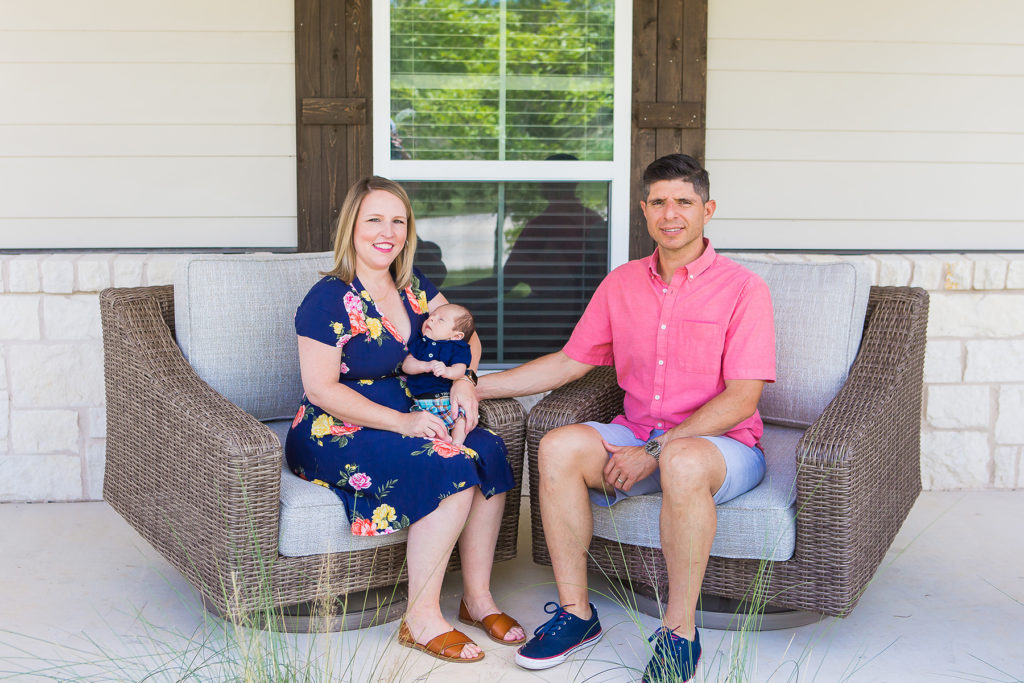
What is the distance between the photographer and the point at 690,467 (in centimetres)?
241

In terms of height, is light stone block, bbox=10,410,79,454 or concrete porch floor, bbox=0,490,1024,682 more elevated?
light stone block, bbox=10,410,79,454

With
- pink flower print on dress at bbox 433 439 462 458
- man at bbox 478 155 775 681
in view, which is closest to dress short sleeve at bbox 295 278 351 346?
pink flower print on dress at bbox 433 439 462 458

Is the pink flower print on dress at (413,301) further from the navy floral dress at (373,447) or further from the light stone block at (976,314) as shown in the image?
the light stone block at (976,314)

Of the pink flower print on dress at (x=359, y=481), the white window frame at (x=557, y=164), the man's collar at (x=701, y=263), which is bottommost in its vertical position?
the pink flower print on dress at (x=359, y=481)

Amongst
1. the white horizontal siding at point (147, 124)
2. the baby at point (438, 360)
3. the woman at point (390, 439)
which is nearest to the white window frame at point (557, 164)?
the white horizontal siding at point (147, 124)

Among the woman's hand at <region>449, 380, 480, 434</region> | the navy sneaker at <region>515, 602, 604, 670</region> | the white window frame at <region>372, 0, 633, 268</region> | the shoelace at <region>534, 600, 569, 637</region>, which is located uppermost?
the white window frame at <region>372, 0, 633, 268</region>

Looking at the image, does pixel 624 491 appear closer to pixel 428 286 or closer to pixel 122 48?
pixel 428 286

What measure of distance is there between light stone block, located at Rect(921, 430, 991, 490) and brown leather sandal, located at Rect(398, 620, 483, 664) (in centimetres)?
229

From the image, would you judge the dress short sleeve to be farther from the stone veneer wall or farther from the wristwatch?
the stone veneer wall

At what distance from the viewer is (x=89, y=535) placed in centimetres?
346

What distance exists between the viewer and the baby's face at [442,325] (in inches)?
111

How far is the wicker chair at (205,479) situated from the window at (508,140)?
1153 mm

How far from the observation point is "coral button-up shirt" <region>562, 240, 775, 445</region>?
8.69 feet

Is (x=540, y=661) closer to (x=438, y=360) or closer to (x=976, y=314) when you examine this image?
(x=438, y=360)
